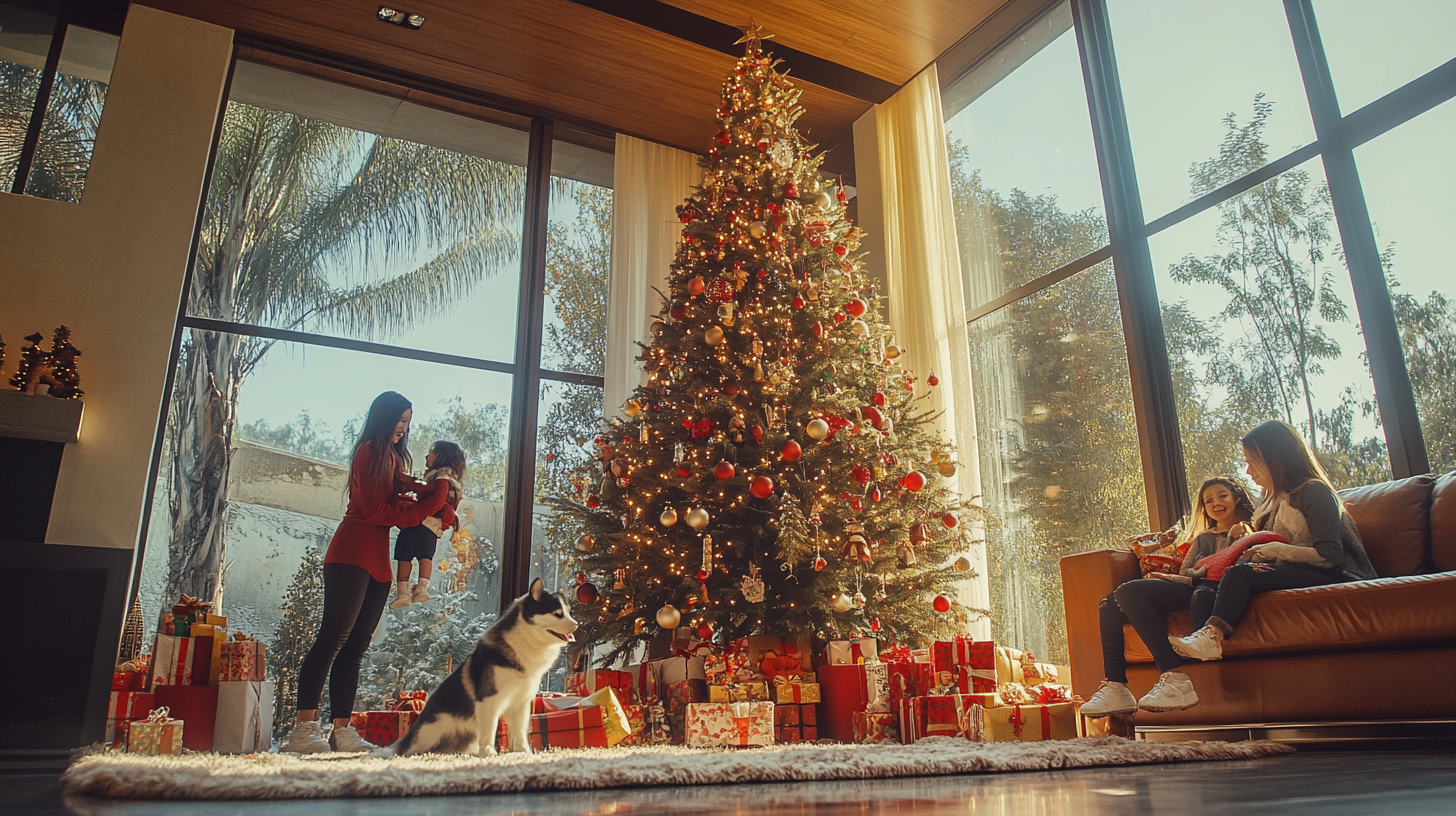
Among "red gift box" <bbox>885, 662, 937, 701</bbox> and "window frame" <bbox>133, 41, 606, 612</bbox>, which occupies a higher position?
"window frame" <bbox>133, 41, 606, 612</bbox>

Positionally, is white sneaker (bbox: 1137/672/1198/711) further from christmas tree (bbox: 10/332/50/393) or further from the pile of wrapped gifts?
christmas tree (bbox: 10/332/50/393)

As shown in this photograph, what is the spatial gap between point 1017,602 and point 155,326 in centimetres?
462

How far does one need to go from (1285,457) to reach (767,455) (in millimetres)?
1846

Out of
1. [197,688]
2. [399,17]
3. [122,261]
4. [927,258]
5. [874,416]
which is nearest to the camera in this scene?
[197,688]

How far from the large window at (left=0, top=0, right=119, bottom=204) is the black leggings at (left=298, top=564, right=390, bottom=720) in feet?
10.4

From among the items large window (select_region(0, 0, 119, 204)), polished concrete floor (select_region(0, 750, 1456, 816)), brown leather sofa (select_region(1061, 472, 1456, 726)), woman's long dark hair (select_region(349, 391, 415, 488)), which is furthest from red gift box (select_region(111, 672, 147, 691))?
brown leather sofa (select_region(1061, 472, 1456, 726))

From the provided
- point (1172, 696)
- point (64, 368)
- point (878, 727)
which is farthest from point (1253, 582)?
point (64, 368)

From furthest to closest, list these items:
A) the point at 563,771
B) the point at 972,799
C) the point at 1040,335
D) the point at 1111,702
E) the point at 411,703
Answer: the point at 1040,335
the point at 411,703
the point at 1111,702
the point at 563,771
the point at 972,799

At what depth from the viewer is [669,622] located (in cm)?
335

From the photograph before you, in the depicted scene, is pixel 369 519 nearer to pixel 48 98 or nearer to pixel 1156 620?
pixel 1156 620

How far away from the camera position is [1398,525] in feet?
8.73

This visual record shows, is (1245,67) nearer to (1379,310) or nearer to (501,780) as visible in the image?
(1379,310)

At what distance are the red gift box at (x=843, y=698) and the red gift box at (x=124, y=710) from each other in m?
2.54

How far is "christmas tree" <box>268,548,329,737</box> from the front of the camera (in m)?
4.21
